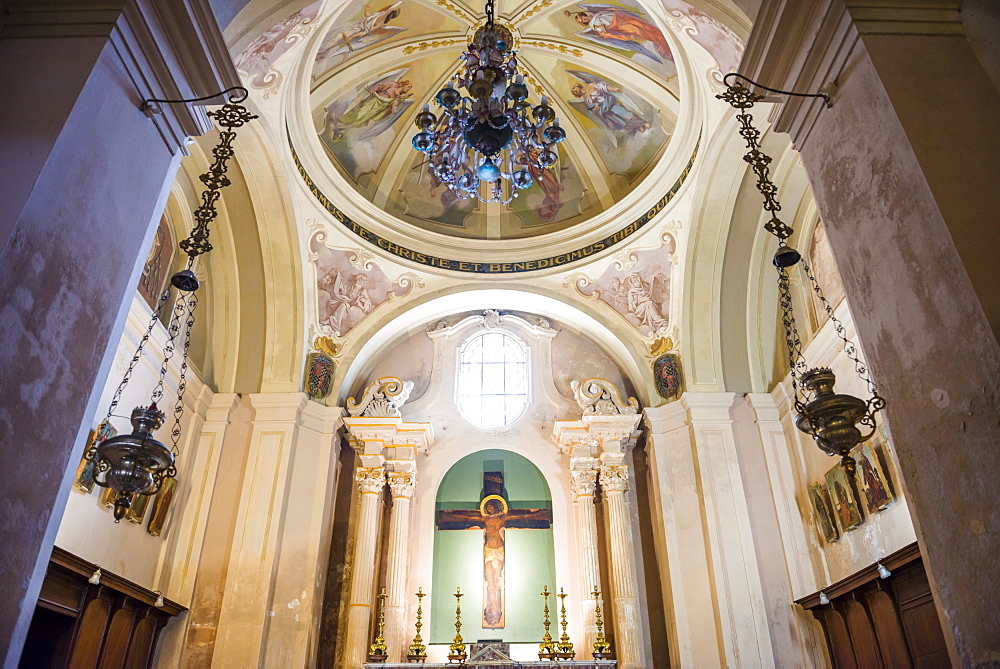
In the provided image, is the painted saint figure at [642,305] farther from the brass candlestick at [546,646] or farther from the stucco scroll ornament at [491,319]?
the brass candlestick at [546,646]

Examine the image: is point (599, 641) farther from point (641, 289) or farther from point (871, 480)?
point (641, 289)

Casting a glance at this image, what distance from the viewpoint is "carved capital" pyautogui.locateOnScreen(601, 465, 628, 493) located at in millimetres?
10289

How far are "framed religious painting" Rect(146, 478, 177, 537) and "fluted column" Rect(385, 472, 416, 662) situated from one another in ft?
9.39

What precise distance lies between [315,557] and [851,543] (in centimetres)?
623

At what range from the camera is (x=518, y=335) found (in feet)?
40.0

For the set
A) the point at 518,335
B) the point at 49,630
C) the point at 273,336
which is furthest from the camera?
the point at 518,335

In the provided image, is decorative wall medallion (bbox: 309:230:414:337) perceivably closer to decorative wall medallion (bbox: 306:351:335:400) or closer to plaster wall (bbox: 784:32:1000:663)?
decorative wall medallion (bbox: 306:351:335:400)

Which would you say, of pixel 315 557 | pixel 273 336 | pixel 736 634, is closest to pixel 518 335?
pixel 273 336

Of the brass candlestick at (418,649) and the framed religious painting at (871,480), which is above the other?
the framed religious painting at (871,480)

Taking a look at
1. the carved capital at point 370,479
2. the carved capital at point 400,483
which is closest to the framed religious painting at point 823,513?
the carved capital at point 400,483

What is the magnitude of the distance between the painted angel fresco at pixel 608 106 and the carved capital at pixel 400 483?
19.8ft

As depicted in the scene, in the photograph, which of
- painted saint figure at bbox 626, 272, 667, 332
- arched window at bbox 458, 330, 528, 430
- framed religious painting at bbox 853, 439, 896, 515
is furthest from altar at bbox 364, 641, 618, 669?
painted saint figure at bbox 626, 272, 667, 332

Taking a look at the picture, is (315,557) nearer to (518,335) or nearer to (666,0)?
(518,335)

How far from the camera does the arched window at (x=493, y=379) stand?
1153cm
